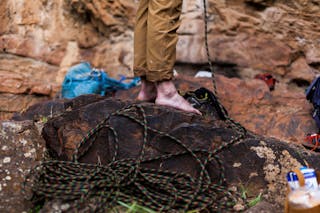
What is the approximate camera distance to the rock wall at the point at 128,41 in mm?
5930

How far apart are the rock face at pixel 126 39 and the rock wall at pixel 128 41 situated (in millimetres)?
12

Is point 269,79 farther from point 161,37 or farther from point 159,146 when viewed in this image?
point 159,146

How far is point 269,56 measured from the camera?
606 cm

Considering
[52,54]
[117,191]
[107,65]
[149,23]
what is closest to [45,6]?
[52,54]

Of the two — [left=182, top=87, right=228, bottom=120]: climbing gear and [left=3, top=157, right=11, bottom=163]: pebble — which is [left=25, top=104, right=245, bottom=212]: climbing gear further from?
[left=182, top=87, right=228, bottom=120]: climbing gear

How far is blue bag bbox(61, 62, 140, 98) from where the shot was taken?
231 inches

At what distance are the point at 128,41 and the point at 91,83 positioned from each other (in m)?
1.10

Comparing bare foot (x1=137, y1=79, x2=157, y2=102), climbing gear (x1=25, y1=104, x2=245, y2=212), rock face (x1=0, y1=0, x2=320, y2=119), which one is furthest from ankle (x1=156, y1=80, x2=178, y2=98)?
rock face (x1=0, y1=0, x2=320, y2=119)

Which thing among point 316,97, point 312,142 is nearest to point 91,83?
point 316,97

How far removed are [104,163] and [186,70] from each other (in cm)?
354

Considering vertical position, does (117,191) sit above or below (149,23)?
below

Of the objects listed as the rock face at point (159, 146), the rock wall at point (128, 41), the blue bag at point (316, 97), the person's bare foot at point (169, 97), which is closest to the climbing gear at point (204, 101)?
the person's bare foot at point (169, 97)

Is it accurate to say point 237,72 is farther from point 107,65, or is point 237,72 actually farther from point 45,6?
point 45,6

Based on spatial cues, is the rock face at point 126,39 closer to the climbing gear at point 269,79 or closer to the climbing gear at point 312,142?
the climbing gear at point 269,79
